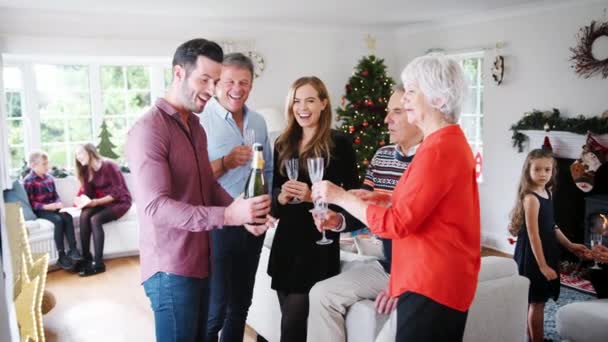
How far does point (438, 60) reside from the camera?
156cm

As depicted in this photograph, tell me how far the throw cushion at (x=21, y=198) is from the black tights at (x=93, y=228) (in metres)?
0.47

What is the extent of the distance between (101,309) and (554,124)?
4.19 meters

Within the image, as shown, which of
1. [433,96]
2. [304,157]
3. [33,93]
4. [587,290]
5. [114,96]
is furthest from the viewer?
[114,96]

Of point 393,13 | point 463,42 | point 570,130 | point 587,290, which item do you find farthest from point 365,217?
point 463,42

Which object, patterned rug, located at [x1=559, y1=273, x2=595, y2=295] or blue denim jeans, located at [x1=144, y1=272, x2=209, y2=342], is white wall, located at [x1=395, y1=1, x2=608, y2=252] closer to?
patterned rug, located at [x1=559, y1=273, x2=595, y2=295]

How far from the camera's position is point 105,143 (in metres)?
6.19

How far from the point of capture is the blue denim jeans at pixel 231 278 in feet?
7.38

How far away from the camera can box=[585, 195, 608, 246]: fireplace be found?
4574 millimetres

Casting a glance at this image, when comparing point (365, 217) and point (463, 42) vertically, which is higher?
point (463, 42)

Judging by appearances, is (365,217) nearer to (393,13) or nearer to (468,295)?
(468,295)

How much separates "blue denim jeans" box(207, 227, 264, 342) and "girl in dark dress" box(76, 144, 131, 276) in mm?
3262

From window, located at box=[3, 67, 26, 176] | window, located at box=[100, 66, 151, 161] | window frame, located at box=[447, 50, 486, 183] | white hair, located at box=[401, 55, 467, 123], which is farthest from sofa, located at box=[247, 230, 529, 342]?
window, located at box=[3, 67, 26, 176]

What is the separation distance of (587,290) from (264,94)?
391 cm

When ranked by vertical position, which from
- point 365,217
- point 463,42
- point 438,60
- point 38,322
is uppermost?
point 463,42
